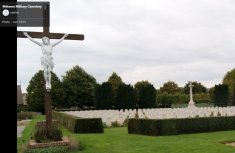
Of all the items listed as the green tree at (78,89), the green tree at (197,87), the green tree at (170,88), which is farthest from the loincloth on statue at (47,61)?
the green tree at (197,87)

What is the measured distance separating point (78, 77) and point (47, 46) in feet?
165

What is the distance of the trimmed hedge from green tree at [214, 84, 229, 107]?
30.6 meters

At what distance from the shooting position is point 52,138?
457 inches

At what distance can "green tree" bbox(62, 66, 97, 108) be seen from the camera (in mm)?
59419

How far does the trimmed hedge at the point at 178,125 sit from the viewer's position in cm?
Result: 1638

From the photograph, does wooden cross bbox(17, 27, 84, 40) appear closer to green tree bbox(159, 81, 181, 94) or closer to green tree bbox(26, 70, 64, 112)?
green tree bbox(26, 70, 64, 112)

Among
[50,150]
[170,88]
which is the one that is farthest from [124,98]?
[170,88]

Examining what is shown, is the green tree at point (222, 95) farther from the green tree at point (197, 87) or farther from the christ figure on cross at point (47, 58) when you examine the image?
the green tree at point (197, 87)

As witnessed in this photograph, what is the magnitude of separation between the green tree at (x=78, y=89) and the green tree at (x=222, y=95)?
2098cm

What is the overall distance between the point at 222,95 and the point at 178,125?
33399 millimetres

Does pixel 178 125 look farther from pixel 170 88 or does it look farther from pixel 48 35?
pixel 170 88

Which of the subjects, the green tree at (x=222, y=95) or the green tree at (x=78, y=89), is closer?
the green tree at (x=222, y=95)

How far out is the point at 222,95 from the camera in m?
48.1

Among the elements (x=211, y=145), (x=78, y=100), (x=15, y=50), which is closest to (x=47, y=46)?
(x=211, y=145)
